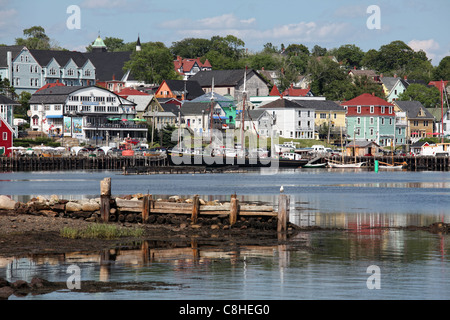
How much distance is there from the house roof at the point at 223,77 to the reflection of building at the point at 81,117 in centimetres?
4266

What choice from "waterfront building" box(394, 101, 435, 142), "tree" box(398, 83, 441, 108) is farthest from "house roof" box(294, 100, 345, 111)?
"tree" box(398, 83, 441, 108)

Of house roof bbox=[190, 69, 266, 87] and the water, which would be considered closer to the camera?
the water

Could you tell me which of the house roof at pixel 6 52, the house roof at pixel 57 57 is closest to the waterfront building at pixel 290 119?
the house roof at pixel 57 57

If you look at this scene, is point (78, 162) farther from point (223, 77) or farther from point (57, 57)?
point (223, 77)

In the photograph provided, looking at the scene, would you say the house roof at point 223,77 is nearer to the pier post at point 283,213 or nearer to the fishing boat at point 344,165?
the fishing boat at point 344,165

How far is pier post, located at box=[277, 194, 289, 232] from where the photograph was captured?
34.0m

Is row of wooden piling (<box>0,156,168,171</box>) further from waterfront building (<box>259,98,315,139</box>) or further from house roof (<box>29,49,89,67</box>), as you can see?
house roof (<box>29,49,89,67</box>)

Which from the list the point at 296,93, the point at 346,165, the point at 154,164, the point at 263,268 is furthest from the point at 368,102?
the point at 263,268

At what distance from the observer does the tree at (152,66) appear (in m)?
182

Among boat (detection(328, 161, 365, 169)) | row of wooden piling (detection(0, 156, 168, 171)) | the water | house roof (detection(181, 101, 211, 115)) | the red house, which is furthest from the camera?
house roof (detection(181, 101, 211, 115))

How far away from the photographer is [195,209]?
35.9 meters

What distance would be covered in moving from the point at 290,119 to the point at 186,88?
3477 cm

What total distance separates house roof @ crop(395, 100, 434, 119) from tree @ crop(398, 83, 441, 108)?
44.1ft

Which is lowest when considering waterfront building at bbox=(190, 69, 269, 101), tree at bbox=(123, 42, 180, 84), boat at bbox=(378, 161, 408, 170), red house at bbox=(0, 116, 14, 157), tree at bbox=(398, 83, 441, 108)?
boat at bbox=(378, 161, 408, 170)
